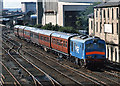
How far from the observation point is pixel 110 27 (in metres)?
38.4

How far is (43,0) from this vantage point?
11138 cm

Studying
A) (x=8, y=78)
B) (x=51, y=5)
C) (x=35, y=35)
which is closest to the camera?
(x=8, y=78)

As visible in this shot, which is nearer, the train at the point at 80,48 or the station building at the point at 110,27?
the train at the point at 80,48

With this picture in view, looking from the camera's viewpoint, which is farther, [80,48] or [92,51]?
[80,48]

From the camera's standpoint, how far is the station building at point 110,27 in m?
36.4

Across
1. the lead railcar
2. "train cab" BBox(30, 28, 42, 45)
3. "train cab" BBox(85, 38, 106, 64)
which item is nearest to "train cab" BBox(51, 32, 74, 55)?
the lead railcar

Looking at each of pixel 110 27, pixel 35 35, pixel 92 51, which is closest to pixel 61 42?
pixel 110 27

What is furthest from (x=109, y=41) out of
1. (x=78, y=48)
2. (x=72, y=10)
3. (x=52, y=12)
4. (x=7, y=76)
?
(x=52, y=12)

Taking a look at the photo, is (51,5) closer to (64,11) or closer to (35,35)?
(64,11)

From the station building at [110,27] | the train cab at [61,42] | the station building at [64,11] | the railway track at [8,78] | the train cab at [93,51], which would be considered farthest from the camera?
the station building at [64,11]

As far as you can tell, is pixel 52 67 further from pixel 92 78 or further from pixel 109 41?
pixel 109 41

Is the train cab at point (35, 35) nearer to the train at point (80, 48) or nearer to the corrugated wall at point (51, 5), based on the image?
the train at point (80, 48)

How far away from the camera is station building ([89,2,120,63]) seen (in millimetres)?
36375

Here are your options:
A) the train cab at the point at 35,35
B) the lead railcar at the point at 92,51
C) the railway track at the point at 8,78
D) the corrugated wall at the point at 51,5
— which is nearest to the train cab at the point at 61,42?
the lead railcar at the point at 92,51
